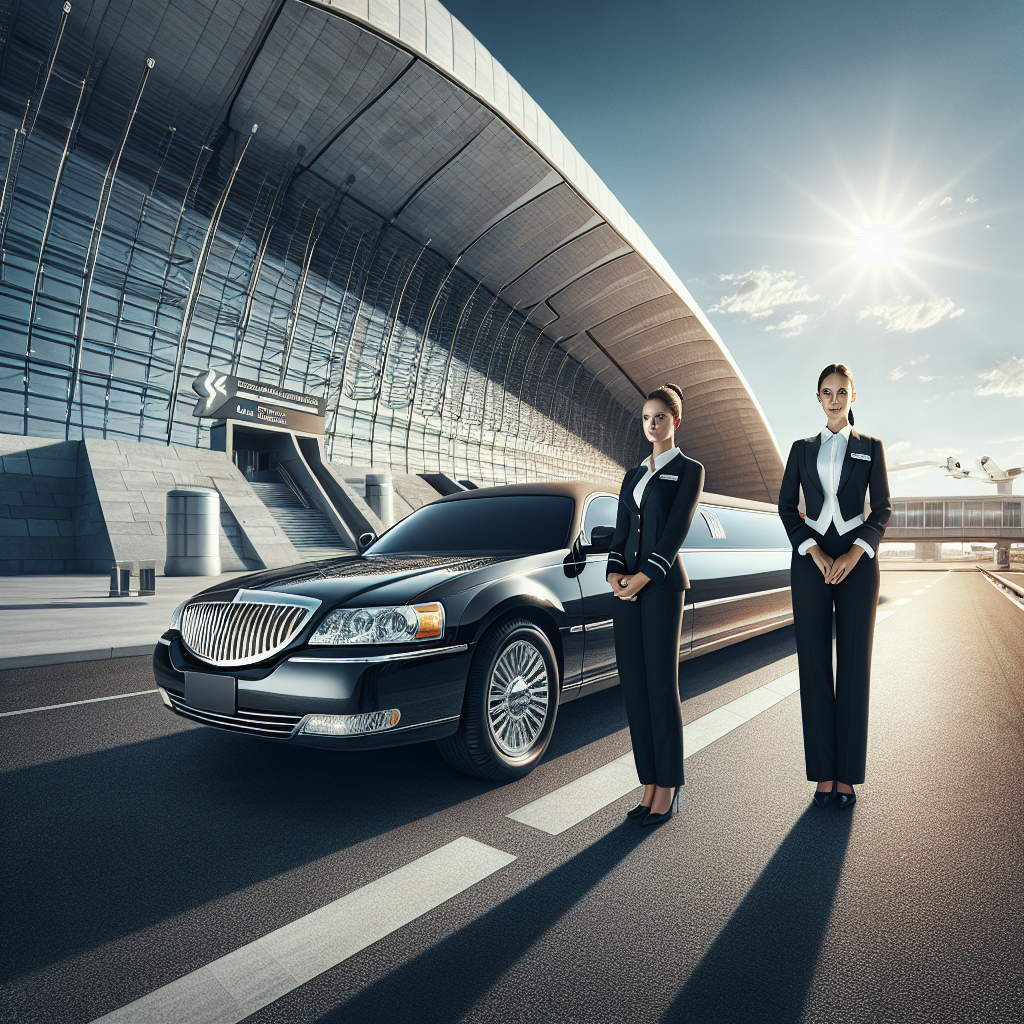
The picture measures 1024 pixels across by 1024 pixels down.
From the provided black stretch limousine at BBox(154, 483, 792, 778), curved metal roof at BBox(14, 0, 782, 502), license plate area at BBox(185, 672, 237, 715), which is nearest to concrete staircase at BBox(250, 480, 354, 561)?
curved metal roof at BBox(14, 0, 782, 502)

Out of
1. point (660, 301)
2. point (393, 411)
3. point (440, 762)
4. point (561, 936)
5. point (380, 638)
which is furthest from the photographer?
point (660, 301)

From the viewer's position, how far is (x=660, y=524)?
291 cm

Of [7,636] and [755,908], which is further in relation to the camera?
[7,636]

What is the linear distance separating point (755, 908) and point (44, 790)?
326 cm

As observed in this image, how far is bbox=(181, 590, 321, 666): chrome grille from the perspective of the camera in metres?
3.10

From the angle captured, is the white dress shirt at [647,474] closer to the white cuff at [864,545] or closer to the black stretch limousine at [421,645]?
the black stretch limousine at [421,645]

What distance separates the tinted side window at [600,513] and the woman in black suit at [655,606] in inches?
52.7

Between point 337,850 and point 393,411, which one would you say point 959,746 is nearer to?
point 337,850

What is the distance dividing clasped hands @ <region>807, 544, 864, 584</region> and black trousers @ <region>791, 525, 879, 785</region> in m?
0.05

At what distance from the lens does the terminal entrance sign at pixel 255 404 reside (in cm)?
2462

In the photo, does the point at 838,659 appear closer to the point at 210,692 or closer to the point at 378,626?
the point at 378,626

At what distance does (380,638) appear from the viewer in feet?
9.95

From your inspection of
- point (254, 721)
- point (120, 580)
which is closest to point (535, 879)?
point (254, 721)

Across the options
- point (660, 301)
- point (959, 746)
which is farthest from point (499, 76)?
point (959, 746)
